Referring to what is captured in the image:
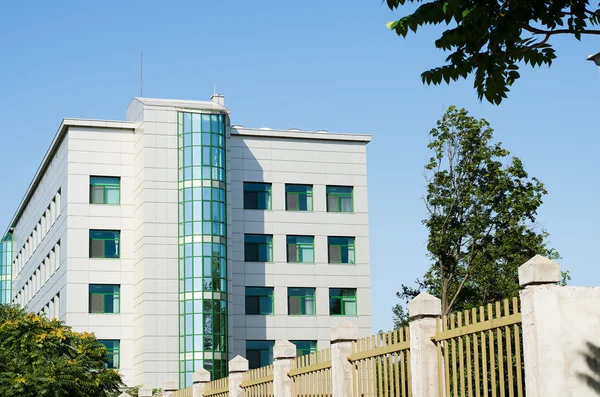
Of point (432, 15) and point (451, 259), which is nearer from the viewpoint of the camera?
point (432, 15)

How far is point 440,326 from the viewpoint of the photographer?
10828mm

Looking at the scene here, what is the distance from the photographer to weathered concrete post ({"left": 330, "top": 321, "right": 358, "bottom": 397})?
13.1 metres

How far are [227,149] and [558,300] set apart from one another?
44.5 meters

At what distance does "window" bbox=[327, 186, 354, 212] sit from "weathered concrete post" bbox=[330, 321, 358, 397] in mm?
42545

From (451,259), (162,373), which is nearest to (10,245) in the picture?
(162,373)

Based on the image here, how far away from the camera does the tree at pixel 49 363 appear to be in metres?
23.5

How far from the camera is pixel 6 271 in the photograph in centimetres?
7488

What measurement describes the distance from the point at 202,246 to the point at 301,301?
7858 millimetres

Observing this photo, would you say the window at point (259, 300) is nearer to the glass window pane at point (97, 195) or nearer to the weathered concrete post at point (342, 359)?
the glass window pane at point (97, 195)

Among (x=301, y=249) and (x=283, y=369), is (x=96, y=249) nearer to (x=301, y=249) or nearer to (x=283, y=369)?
(x=301, y=249)

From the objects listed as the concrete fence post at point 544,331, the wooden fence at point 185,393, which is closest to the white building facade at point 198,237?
the wooden fence at point 185,393

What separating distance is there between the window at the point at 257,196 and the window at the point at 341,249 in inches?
162

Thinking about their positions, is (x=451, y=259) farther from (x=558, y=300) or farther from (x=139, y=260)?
(x=558, y=300)

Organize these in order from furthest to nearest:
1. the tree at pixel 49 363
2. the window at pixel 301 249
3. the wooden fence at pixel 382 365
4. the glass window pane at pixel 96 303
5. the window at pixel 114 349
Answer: the window at pixel 301 249 → the glass window pane at pixel 96 303 → the window at pixel 114 349 → the tree at pixel 49 363 → the wooden fence at pixel 382 365
